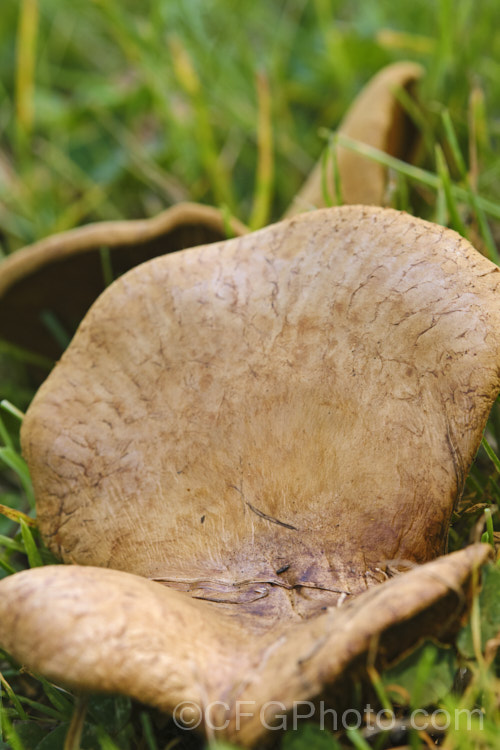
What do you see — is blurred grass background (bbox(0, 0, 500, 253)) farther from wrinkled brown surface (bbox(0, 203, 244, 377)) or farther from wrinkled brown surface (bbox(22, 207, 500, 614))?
wrinkled brown surface (bbox(22, 207, 500, 614))

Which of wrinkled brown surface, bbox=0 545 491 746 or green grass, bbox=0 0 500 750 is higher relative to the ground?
green grass, bbox=0 0 500 750

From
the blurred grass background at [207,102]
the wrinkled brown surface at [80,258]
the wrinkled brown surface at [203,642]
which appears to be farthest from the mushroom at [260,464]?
the blurred grass background at [207,102]

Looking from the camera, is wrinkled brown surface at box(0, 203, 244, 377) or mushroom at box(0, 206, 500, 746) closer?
mushroom at box(0, 206, 500, 746)

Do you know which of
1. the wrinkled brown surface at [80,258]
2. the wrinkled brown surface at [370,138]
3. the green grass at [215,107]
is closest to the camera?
the wrinkled brown surface at [80,258]

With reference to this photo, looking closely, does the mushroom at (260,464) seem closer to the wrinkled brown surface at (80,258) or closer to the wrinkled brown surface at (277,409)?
the wrinkled brown surface at (277,409)

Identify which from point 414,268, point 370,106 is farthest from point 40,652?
point 370,106

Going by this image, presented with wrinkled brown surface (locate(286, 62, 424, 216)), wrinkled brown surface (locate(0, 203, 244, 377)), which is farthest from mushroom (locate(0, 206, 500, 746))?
wrinkled brown surface (locate(286, 62, 424, 216))
